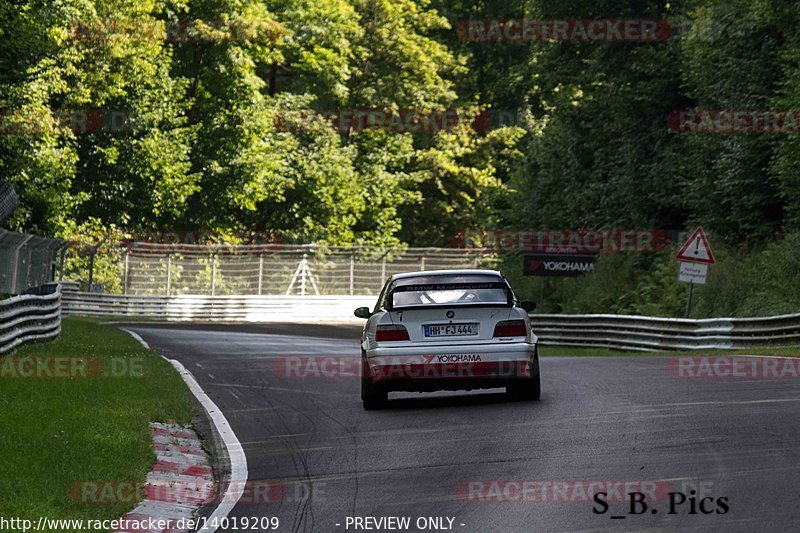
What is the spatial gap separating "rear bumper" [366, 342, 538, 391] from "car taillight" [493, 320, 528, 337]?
138 mm

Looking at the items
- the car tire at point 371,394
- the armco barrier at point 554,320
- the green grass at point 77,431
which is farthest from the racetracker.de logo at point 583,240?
the car tire at point 371,394

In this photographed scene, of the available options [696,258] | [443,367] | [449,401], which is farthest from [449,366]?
[696,258]

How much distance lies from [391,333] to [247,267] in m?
41.2

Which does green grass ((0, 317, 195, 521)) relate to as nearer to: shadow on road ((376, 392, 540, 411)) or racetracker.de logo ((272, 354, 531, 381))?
racetracker.de logo ((272, 354, 531, 381))

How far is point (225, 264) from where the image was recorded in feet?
181

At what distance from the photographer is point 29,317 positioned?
2312 cm

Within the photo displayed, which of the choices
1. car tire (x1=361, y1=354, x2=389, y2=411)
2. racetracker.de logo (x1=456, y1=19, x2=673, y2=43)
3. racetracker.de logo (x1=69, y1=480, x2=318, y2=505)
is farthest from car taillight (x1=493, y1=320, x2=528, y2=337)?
racetracker.de logo (x1=456, y1=19, x2=673, y2=43)

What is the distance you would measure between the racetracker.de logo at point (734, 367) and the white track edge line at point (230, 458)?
20.2 ft

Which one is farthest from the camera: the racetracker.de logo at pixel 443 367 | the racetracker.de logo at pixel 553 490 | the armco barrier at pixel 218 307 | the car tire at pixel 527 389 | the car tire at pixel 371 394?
the armco barrier at pixel 218 307

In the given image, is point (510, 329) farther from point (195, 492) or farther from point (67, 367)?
point (67, 367)

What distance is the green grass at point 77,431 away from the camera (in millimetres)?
9297

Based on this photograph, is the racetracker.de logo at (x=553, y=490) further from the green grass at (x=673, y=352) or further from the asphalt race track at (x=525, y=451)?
the green grass at (x=673, y=352)

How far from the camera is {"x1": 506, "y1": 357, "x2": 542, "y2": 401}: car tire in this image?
15.1m

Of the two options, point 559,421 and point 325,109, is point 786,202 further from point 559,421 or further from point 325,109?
point 325,109
